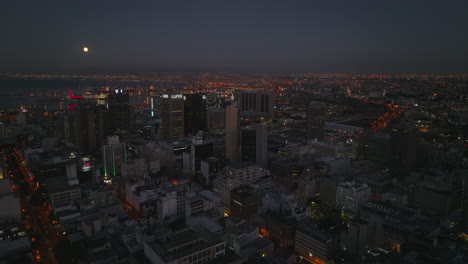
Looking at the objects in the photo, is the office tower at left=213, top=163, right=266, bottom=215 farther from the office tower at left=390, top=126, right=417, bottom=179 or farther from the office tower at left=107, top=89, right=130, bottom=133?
the office tower at left=107, top=89, right=130, bottom=133

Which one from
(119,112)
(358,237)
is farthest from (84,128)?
(358,237)

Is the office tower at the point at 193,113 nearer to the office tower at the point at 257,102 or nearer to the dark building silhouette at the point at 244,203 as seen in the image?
the office tower at the point at 257,102

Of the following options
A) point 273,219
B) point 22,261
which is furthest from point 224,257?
point 22,261

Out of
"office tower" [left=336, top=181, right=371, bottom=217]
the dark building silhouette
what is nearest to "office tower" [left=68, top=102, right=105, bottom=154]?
the dark building silhouette

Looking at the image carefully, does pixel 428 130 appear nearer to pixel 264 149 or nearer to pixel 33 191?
pixel 264 149

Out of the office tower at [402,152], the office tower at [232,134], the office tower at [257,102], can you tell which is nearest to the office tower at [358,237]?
the office tower at [402,152]

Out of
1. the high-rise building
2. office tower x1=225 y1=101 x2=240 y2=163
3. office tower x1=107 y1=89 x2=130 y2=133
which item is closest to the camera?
the high-rise building
